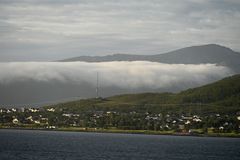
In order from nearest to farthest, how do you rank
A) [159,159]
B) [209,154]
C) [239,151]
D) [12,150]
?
[159,159] → [12,150] → [209,154] → [239,151]

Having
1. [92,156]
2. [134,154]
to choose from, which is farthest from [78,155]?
[134,154]

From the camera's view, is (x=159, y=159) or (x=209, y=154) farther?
(x=209, y=154)

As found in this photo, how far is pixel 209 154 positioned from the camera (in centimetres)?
16638

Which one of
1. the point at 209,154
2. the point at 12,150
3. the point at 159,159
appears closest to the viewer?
the point at 159,159

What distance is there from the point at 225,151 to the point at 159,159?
1512 inches

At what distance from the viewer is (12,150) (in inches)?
6147

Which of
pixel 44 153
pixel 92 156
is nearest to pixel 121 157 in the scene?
pixel 92 156

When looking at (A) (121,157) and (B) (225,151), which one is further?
(B) (225,151)

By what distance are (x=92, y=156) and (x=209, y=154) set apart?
116 ft

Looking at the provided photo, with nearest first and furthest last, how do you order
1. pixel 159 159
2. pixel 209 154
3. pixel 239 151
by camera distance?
pixel 159 159 < pixel 209 154 < pixel 239 151

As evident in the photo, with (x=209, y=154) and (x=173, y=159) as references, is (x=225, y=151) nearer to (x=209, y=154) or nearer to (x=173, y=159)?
(x=209, y=154)

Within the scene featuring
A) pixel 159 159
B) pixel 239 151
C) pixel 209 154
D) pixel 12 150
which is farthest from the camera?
pixel 239 151

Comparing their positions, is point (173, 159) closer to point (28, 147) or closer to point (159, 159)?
point (159, 159)

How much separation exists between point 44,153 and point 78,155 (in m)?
9.13
